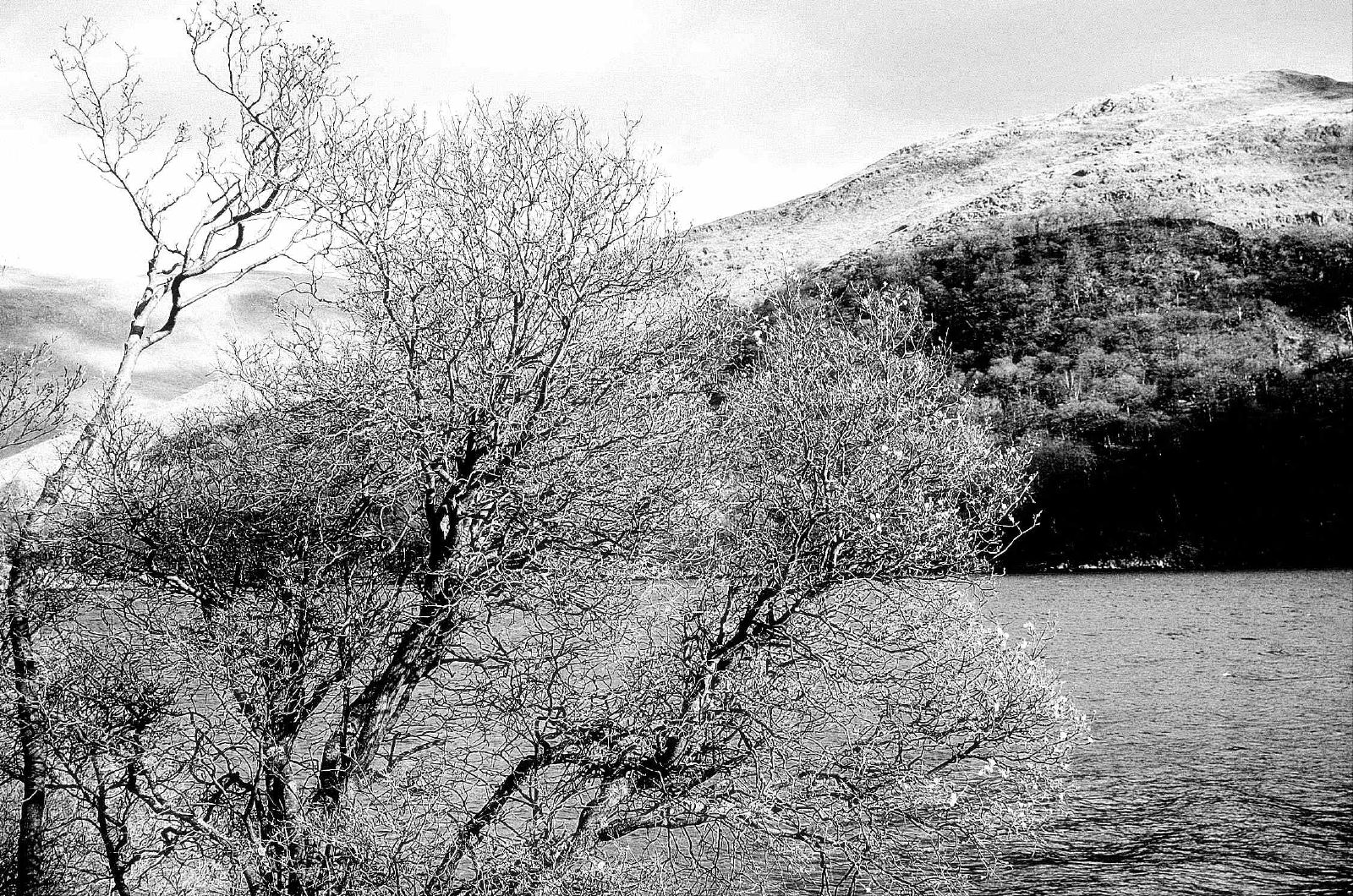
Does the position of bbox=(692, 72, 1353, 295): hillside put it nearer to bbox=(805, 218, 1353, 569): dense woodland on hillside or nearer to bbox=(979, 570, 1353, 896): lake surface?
bbox=(805, 218, 1353, 569): dense woodland on hillside

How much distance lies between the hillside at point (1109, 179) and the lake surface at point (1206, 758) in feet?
253

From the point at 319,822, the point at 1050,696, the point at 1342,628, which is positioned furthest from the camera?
the point at 1342,628

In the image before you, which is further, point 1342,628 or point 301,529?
point 1342,628

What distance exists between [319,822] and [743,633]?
598 centimetres

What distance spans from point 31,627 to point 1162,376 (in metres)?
102

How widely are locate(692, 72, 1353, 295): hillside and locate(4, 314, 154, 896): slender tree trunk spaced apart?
10055 centimetres

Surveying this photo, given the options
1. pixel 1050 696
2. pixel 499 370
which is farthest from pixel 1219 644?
pixel 499 370

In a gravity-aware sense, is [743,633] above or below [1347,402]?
below

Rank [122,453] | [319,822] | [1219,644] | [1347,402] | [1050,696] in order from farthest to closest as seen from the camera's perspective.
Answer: [1347,402]
[1219,644]
[1050,696]
[122,453]
[319,822]

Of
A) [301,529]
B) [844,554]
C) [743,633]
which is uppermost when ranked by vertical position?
[301,529]

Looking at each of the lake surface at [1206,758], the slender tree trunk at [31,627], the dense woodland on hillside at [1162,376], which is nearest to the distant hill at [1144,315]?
the dense woodland on hillside at [1162,376]

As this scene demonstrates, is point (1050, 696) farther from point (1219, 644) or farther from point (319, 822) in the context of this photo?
point (1219, 644)

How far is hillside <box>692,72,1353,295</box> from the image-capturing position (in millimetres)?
129750

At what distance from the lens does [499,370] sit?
43.4ft
